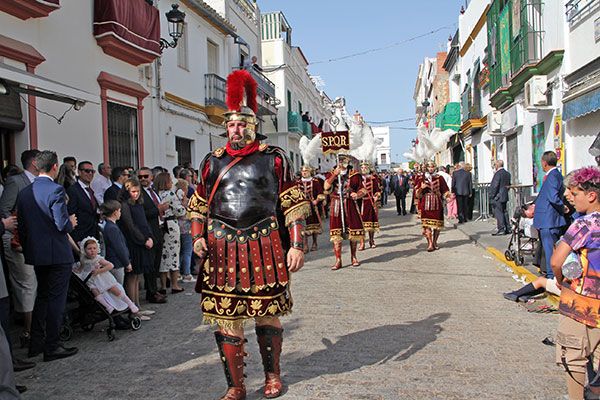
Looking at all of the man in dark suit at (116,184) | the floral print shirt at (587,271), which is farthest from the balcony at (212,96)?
the floral print shirt at (587,271)

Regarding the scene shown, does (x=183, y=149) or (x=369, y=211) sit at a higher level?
(x=183, y=149)

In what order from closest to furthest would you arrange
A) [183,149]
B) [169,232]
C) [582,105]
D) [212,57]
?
[169,232], [582,105], [183,149], [212,57]

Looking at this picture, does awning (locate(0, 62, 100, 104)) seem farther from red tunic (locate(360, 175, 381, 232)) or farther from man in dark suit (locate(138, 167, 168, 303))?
red tunic (locate(360, 175, 381, 232))

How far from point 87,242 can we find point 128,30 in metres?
7.33

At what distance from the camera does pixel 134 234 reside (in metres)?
6.92

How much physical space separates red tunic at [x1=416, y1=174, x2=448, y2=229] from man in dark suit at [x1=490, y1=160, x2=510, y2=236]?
7.86 ft

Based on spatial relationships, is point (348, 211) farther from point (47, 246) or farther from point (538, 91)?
point (47, 246)

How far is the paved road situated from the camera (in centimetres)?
427

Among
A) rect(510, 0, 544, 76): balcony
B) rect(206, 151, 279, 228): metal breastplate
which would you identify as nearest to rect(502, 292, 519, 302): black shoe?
rect(206, 151, 279, 228): metal breastplate

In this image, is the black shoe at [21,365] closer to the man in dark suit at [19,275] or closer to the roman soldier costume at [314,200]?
the man in dark suit at [19,275]

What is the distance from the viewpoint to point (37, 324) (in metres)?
5.23

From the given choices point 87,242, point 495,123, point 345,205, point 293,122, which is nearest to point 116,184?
point 87,242

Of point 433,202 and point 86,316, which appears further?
point 433,202

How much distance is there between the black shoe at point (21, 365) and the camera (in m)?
4.89
